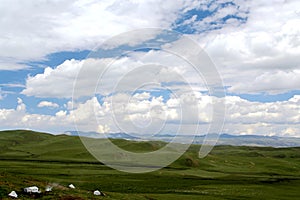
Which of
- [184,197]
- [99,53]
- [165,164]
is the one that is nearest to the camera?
[184,197]

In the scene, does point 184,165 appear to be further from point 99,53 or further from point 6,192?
point 6,192

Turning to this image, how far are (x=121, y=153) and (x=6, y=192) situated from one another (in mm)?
158639

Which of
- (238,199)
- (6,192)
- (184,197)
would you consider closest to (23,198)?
(6,192)

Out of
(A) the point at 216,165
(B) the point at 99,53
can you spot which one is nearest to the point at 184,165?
(A) the point at 216,165

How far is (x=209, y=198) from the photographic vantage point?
67.5m

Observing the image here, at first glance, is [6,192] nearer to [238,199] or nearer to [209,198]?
[209,198]

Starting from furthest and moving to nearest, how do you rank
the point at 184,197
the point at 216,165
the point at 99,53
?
the point at 216,165 < the point at 99,53 < the point at 184,197

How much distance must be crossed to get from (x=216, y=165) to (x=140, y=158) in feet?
132

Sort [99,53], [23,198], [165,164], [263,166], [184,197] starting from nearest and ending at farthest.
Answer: [23,198] < [184,197] < [99,53] < [165,164] < [263,166]

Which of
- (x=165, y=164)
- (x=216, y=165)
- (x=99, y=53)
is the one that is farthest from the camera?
(x=216, y=165)

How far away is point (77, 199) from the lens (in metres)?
42.9

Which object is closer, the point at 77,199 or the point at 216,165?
the point at 77,199

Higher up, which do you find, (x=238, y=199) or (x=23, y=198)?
(x=23, y=198)

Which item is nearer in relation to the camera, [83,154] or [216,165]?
[216,165]
